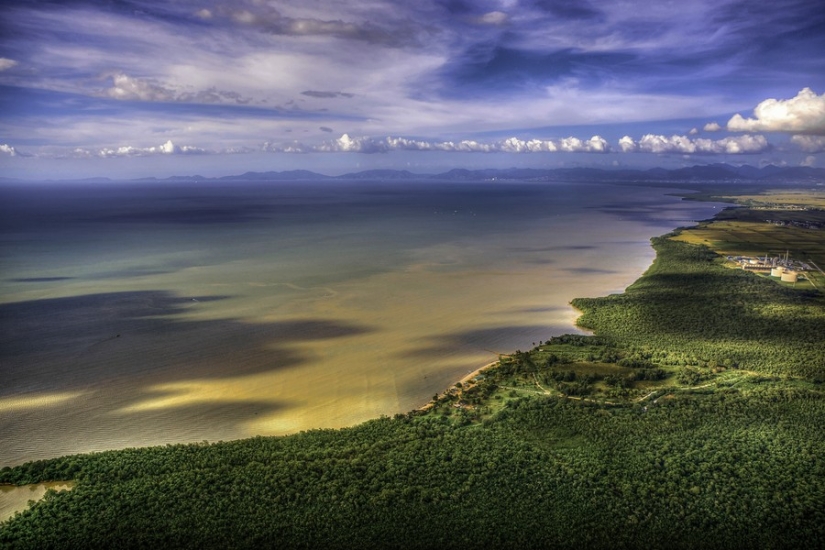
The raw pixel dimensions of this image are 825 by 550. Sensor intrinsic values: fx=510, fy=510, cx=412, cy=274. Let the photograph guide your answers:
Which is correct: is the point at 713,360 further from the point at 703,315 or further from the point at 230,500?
the point at 230,500

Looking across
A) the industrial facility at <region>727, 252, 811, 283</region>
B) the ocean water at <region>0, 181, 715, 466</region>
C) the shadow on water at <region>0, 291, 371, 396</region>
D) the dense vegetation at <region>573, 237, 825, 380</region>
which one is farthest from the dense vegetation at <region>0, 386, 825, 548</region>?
the industrial facility at <region>727, 252, 811, 283</region>

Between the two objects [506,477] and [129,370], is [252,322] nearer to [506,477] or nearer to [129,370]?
[129,370]

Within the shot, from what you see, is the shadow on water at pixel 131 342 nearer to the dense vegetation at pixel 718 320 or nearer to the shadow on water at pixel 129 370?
the shadow on water at pixel 129 370

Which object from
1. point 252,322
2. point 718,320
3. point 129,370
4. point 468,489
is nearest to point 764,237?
point 718,320

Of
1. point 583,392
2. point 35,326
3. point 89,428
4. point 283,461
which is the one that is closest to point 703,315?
point 583,392

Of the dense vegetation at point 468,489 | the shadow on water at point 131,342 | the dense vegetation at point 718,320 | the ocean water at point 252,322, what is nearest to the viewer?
the dense vegetation at point 468,489

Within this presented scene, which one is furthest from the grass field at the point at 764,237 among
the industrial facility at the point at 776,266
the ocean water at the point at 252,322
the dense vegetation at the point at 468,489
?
the dense vegetation at the point at 468,489

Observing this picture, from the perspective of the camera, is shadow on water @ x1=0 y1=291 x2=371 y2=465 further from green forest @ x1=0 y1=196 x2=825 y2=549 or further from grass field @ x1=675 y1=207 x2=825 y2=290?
grass field @ x1=675 y1=207 x2=825 y2=290
